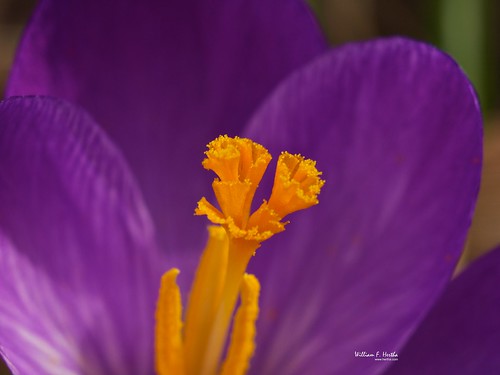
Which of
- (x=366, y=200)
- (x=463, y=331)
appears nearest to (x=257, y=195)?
(x=366, y=200)

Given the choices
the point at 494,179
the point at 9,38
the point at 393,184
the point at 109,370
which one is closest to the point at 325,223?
the point at 393,184

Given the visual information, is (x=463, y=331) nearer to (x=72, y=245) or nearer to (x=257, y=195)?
(x=257, y=195)

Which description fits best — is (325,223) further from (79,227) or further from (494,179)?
(494,179)

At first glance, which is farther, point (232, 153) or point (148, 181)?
point (148, 181)

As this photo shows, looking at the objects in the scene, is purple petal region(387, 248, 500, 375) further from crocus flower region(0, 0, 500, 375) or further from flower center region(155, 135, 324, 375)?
flower center region(155, 135, 324, 375)

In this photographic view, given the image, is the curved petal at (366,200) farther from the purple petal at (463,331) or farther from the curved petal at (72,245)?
the curved petal at (72,245)

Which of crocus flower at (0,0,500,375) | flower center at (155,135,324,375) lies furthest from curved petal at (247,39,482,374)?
flower center at (155,135,324,375)

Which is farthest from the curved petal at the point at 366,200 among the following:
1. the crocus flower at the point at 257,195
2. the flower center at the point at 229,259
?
the flower center at the point at 229,259
